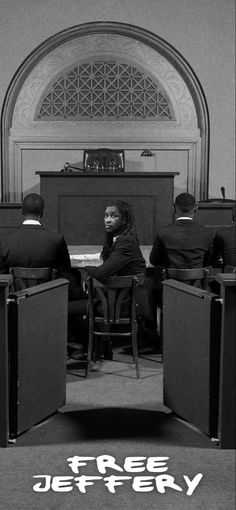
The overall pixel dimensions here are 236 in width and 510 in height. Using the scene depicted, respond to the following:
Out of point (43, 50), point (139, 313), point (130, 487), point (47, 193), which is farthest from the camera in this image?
point (43, 50)

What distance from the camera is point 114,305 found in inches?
162

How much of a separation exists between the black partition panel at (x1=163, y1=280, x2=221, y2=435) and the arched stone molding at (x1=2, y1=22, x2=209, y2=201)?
19.2ft

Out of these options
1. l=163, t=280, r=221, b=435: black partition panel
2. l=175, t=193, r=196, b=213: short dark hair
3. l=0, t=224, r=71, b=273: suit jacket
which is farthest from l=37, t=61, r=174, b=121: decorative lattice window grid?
l=163, t=280, r=221, b=435: black partition panel

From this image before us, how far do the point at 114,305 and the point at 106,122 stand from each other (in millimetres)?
5251

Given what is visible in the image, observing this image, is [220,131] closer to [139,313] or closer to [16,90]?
[16,90]

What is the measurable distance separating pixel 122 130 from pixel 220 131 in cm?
136

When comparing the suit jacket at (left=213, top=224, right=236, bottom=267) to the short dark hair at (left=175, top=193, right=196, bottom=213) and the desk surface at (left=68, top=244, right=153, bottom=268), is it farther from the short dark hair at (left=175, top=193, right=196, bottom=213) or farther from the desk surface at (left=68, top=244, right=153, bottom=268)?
the desk surface at (left=68, top=244, right=153, bottom=268)

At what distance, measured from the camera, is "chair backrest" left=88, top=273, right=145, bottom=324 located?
159 inches

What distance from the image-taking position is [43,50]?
8750 millimetres

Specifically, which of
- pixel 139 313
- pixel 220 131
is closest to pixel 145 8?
pixel 220 131

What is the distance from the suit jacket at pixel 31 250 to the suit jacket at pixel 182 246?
728 mm

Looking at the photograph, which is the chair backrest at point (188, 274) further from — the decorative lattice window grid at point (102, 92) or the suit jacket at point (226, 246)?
the decorative lattice window grid at point (102, 92)

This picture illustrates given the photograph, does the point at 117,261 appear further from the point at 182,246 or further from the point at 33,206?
the point at 33,206

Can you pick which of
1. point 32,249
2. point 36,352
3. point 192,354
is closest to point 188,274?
point 32,249
